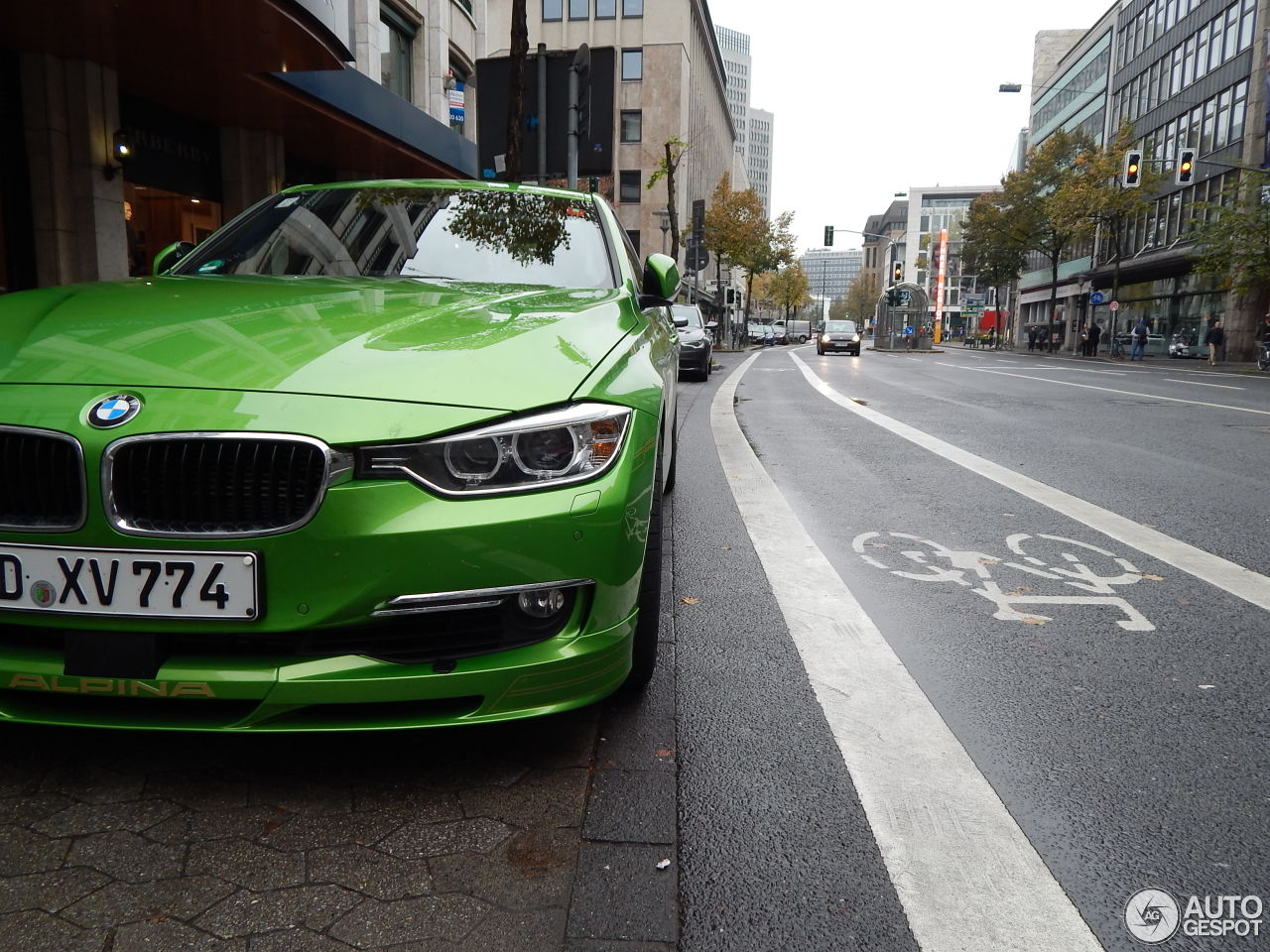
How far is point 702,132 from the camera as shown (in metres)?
66.6

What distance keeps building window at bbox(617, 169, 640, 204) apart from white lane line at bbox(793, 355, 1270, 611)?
1889 inches

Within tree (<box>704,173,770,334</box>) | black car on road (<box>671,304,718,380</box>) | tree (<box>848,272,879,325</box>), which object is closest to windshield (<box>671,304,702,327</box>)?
black car on road (<box>671,304,718,380</box>)

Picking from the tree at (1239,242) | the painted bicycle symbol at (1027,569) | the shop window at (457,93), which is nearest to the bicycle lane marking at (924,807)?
the painted bicycle symbol at (1027,569)

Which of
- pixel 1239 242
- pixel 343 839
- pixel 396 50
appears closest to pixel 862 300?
pixel 1239 242

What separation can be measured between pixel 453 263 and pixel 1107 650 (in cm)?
258

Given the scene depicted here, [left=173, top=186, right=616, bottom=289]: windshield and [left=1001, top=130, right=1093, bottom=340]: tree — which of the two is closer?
[left=173, top=186, right=616, bottom=289]: windshield

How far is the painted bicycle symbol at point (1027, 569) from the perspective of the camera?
362 cm

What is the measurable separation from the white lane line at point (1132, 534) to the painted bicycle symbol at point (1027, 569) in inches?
10.4

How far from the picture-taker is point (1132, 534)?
482 centimetres

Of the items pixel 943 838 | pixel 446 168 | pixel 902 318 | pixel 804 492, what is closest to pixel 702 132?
pixel 902 318

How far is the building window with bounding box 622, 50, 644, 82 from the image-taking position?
53.8 meters

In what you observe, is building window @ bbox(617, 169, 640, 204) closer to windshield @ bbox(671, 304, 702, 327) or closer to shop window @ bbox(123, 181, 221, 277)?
windshield @ bbox(671, 304, 702, 327)

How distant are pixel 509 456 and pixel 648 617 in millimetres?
694

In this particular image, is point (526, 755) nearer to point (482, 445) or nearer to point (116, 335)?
point (482, 445)
